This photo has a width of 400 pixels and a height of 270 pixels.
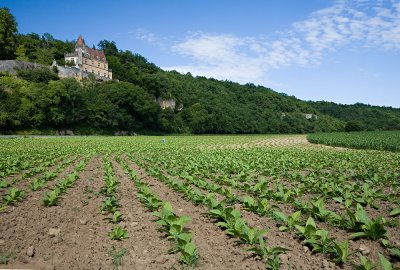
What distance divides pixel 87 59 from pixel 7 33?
23862mm

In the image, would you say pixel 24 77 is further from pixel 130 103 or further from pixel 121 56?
pixel 121 56

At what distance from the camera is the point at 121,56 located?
128 meters

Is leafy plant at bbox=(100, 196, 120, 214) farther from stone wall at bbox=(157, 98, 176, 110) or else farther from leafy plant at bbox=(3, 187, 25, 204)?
stone wall at bbox=(157, 98, 176, 110)

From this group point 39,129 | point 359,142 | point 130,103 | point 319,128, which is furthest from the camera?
point 319,128

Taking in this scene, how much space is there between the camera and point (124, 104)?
80.0m

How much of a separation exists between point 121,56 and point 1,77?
234 ft

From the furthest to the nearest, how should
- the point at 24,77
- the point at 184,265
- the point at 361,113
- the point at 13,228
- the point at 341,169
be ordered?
1. the point at 361,113
2. the point at 24,77
3. the point at 341,169
4. the point at 13,228
5. the point at 184,265

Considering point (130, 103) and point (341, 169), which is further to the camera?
point (130, 103)

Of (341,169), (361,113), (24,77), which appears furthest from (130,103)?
(361,113)

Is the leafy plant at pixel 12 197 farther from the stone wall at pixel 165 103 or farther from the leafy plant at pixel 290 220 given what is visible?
the stone wall at pixel 165 103

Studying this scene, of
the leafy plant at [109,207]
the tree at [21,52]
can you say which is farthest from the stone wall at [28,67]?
the leafy plant at [109,207]

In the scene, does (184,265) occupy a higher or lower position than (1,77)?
lower

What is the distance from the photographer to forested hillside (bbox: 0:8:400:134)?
59969 mm

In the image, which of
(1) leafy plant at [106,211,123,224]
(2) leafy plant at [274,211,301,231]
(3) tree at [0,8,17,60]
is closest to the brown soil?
(2) leafy plant at [274,211,301,231]
